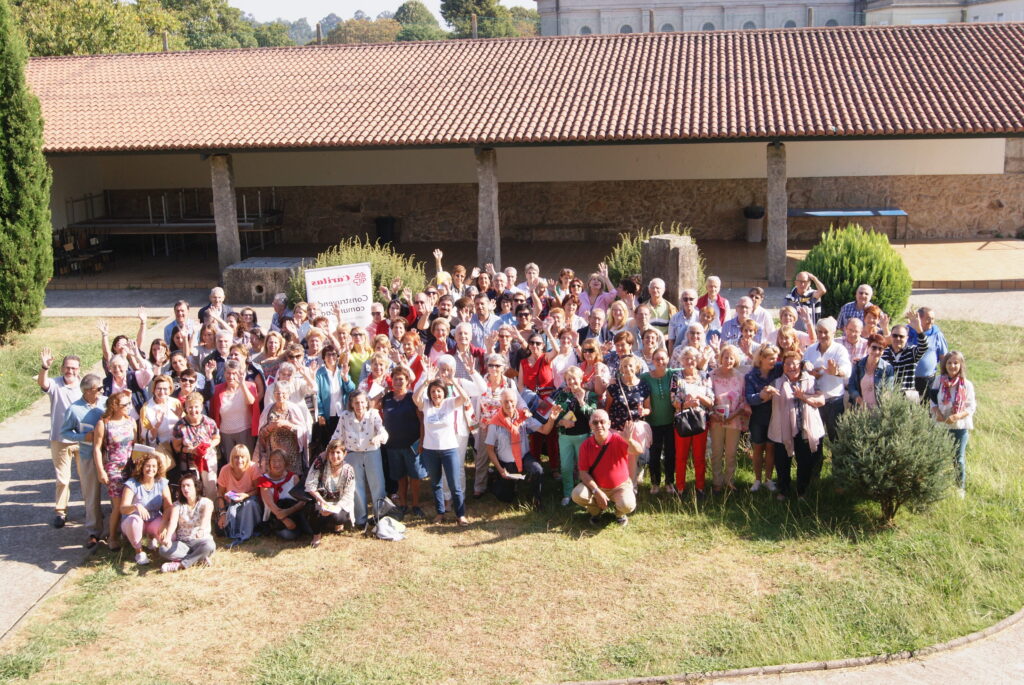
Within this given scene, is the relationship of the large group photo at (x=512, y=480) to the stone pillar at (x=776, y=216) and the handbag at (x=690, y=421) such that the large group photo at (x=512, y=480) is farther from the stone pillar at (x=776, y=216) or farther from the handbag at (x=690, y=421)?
the stone pillar at (x=776, y=216)

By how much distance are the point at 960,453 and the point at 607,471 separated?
2917 mm

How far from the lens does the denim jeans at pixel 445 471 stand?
8.71 meters

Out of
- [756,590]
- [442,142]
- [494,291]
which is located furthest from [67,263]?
[756,590]

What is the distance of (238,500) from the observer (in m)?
8.52

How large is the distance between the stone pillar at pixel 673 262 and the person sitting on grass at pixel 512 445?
4981 mm

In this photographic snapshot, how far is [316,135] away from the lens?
18.5 metres

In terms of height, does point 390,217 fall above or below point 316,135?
below

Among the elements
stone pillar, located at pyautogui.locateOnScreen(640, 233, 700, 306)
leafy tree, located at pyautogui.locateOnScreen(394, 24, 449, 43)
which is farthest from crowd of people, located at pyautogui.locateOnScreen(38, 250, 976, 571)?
leafy tree, located at pyautogui.locateOnScreen(394, 24, 449, 43)

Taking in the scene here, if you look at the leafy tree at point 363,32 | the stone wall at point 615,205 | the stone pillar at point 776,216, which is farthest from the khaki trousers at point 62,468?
the leafy tree at point 363,32

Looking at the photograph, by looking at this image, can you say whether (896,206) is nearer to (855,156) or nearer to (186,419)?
(855,156)

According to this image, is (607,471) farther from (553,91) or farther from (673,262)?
(553,91)

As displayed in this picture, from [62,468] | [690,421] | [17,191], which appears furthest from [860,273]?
[17,191]

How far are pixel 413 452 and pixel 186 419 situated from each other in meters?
1.84

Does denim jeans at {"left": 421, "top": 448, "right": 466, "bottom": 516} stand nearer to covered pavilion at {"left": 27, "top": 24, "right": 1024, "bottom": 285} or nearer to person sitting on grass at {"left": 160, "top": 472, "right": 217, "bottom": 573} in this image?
person sitting on grass at {"left": 160, "top": 472, "right": 217, "bottom": 573}
